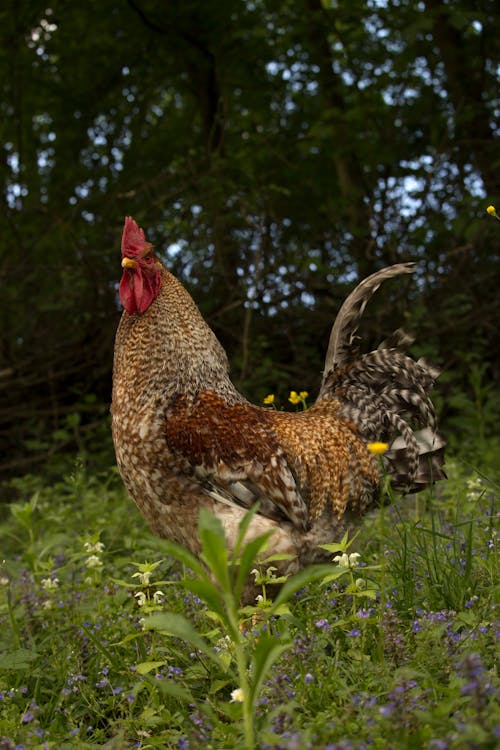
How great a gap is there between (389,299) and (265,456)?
203 inches

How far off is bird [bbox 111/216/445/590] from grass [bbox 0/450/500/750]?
1.01 ft

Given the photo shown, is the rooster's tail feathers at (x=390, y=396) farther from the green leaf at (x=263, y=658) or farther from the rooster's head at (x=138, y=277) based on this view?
the green leaf at (x=263, y=658)

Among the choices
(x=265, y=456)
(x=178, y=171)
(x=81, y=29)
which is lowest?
(x=265, y=456)

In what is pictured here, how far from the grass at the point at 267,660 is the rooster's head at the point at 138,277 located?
121 cm

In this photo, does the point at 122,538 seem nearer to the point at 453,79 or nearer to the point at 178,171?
the point at 178,171

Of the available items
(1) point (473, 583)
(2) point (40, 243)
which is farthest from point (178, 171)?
(1) point (473, 583)

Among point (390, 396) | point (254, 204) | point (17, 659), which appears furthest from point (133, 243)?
point (254, 204)

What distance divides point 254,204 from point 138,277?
4.40 meters

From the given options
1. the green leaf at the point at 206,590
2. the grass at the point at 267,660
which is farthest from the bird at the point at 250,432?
the green leaf at the point at 206,590

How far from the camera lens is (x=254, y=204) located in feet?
26.1

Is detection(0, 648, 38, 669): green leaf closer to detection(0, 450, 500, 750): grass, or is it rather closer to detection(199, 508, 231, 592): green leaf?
detection(0, 450, 500, 750): grass

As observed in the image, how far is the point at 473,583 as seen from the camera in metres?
2.94

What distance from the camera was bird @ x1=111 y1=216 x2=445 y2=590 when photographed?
3.42m

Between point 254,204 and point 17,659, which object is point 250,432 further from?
point 254,204
